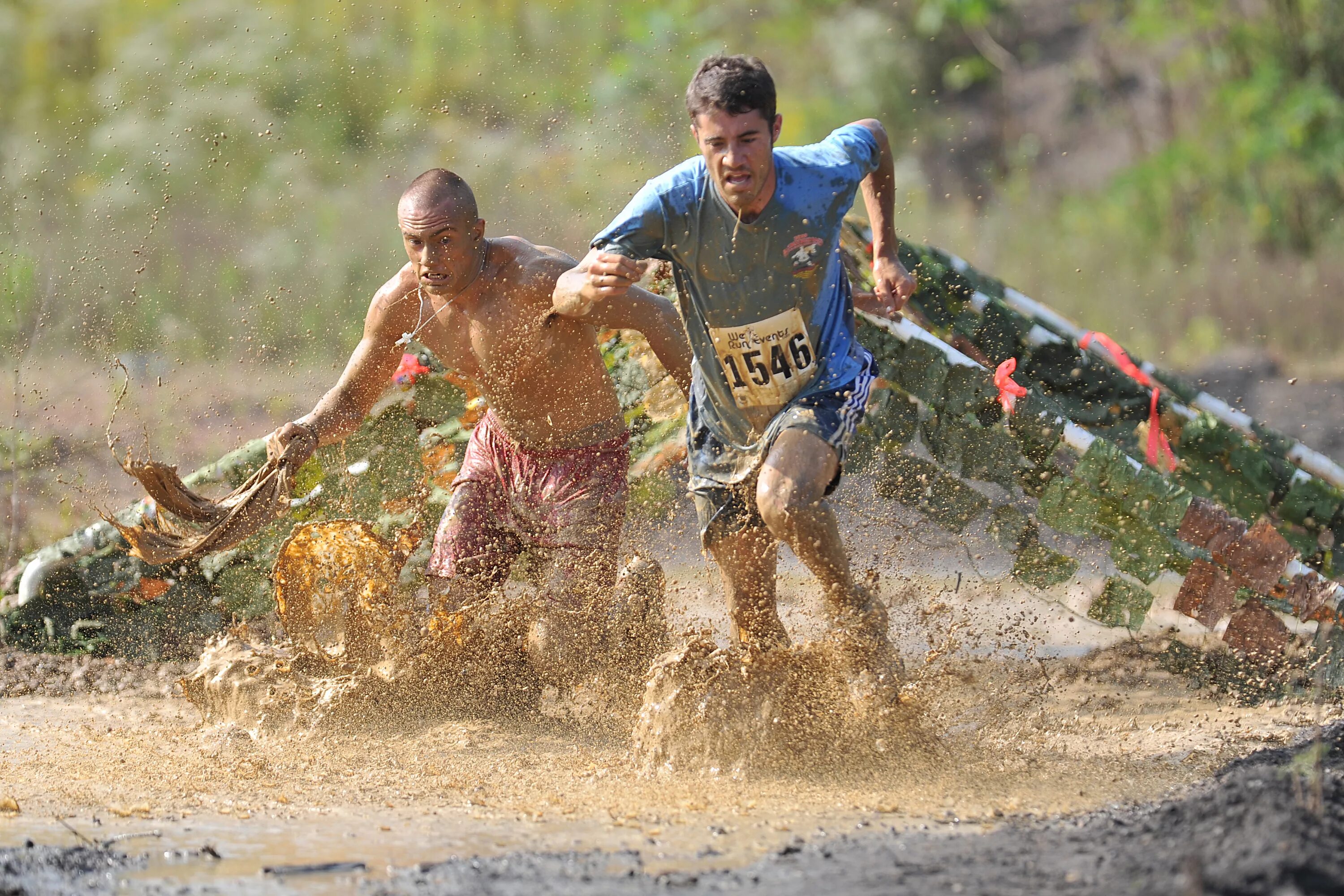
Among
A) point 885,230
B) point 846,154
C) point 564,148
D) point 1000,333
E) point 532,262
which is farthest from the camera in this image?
point 564,148

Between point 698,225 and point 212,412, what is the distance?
463 cm

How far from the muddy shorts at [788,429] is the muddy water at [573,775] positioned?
0.71 meters

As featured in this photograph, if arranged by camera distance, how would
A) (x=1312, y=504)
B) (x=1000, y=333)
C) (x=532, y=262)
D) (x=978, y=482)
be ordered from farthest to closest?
(x=1000, y=333) < (x=978, y=482) < (x=1312, y=504) < (x=532, y=262)

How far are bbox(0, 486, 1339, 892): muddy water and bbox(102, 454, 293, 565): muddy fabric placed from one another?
24.5 inches

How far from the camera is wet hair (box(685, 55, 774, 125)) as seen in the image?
389cm

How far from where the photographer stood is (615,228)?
404 cm

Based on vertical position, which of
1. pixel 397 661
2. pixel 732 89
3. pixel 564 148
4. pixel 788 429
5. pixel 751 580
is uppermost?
pixel 564 148

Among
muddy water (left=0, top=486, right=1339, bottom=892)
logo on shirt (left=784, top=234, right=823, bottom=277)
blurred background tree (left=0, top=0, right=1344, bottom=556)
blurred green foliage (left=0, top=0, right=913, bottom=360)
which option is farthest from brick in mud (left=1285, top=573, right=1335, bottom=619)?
blurred green foliage (left=0, top=0, right=913, bottom=360)

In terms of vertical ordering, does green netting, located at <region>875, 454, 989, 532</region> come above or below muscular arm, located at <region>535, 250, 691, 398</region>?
below

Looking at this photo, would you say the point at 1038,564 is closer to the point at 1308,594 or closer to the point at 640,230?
the point at 1308,594

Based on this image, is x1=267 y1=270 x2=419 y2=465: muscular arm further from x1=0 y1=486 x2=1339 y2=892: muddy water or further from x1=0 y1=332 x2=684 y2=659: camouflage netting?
x1=0 y1=486 x2=1339 y2=892: muddy water

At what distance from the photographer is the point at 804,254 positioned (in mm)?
4129

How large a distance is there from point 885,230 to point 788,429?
826mm

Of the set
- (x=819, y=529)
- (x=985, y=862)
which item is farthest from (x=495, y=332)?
(x=985, y=862)
